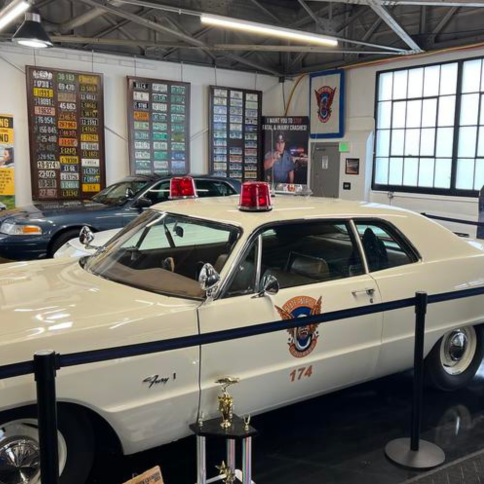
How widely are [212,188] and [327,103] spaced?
561 cm

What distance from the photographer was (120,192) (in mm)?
8672

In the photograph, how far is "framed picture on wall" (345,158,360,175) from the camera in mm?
12633

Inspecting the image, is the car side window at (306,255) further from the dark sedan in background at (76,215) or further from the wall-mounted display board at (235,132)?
the wall-mounted display board at (235,132)

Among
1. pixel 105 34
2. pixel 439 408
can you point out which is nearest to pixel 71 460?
pixel 439 408

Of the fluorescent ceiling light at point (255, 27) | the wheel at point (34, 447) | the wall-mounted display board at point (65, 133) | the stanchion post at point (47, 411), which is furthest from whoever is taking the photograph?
the wall-mounted display board at point (65, 133)

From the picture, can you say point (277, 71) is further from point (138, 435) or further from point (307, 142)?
point (138, 435)

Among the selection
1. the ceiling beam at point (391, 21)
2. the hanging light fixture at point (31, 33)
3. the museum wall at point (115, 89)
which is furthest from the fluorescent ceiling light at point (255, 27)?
the museum wall at point (115, 89)

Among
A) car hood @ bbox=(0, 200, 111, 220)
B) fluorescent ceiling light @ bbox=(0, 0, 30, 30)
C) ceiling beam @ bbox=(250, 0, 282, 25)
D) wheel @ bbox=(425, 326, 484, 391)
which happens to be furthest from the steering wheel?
ceiling beam @ bbox=(250, 0, 282, 25)

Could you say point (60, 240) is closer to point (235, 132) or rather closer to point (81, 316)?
point (81, 316)

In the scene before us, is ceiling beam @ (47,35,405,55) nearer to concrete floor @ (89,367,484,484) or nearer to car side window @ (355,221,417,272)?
car side window @ (355,221,417,272)

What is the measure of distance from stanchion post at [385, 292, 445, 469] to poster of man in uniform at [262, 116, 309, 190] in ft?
35.3

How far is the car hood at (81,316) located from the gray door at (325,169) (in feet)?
34.8

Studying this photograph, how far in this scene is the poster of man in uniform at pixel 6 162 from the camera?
10.6 m

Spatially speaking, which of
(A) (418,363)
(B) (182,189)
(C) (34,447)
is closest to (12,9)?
(B) (182,189)
